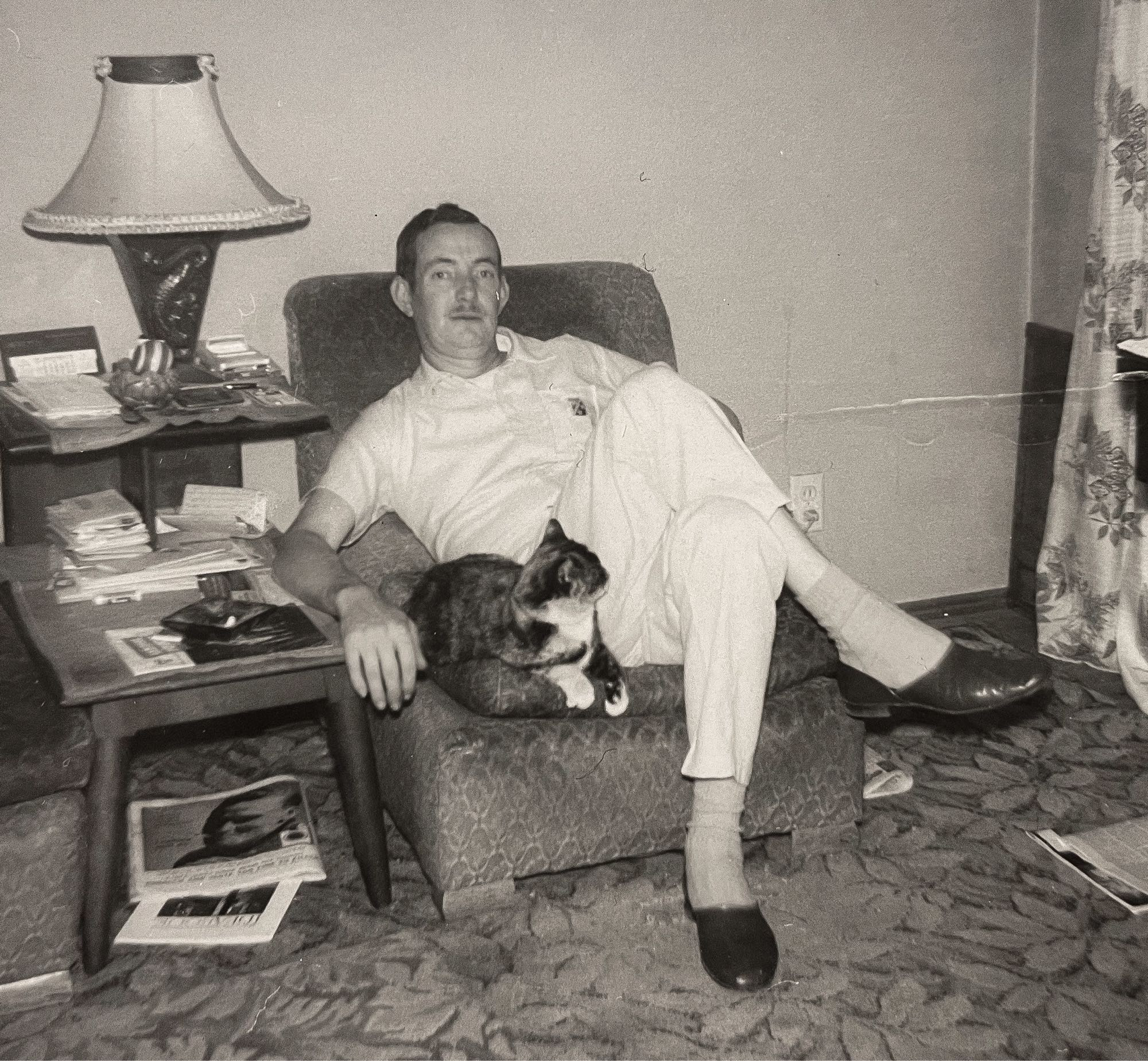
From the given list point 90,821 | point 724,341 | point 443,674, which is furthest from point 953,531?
point 90,821

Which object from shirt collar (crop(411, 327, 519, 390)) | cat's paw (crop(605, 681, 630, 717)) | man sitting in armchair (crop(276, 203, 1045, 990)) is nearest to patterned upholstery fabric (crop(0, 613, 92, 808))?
man sitting in armchair (crop(276, 203, 1045, 990))

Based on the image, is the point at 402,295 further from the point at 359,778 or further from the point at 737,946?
the point at 737,946

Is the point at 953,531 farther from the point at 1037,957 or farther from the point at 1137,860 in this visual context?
the point at 1037,957

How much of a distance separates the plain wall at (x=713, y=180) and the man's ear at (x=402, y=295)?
0.26 m

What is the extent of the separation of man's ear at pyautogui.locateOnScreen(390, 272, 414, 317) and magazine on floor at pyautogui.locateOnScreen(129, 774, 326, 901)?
91cm

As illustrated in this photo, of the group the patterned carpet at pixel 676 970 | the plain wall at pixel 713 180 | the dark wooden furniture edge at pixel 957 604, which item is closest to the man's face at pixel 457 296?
the plain wall at pixel 713 180

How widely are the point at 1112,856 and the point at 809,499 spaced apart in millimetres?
1274

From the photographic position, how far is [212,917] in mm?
→ 1991

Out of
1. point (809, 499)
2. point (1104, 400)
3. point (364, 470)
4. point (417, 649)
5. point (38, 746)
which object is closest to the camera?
point (38, 746)

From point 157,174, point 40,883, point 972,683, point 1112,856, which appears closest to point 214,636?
point 40,883

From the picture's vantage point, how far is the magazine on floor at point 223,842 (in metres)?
2.07

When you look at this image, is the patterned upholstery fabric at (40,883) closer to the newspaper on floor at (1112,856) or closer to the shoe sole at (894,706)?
the shoe sole at (894,706)

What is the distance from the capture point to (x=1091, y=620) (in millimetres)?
2918

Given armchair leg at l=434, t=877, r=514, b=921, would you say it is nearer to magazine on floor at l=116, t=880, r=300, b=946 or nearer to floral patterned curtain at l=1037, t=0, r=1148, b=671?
magazine on floor at l=116, t=880, r=300, b=946
